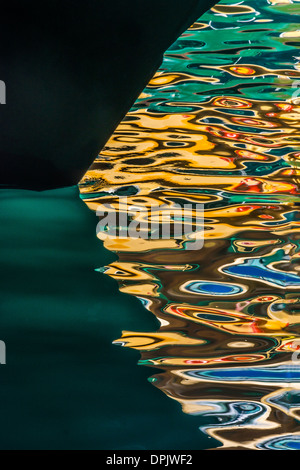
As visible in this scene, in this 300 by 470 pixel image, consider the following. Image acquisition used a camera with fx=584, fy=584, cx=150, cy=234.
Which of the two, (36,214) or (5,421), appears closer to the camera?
(5,421)

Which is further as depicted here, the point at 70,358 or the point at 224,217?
the point at 224,217

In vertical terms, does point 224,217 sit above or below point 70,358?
above

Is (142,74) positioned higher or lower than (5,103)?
higher

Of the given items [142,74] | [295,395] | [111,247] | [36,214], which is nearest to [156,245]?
[111,247]

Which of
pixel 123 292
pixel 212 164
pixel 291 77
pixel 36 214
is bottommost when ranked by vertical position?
pixel 123 292

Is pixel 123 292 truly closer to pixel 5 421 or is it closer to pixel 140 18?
pixel 5 421

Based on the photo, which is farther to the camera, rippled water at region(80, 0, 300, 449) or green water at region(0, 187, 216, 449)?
rippled water at region(80, 0, 300, 449)

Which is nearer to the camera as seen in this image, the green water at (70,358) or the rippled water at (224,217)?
the green water at (70,358)

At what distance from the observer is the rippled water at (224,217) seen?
944 mm

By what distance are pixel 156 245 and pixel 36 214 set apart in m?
0.39

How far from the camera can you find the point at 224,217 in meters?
1.63

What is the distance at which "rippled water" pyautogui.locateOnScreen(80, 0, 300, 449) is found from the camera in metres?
0.94

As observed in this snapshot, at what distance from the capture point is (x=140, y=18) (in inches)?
58.2
